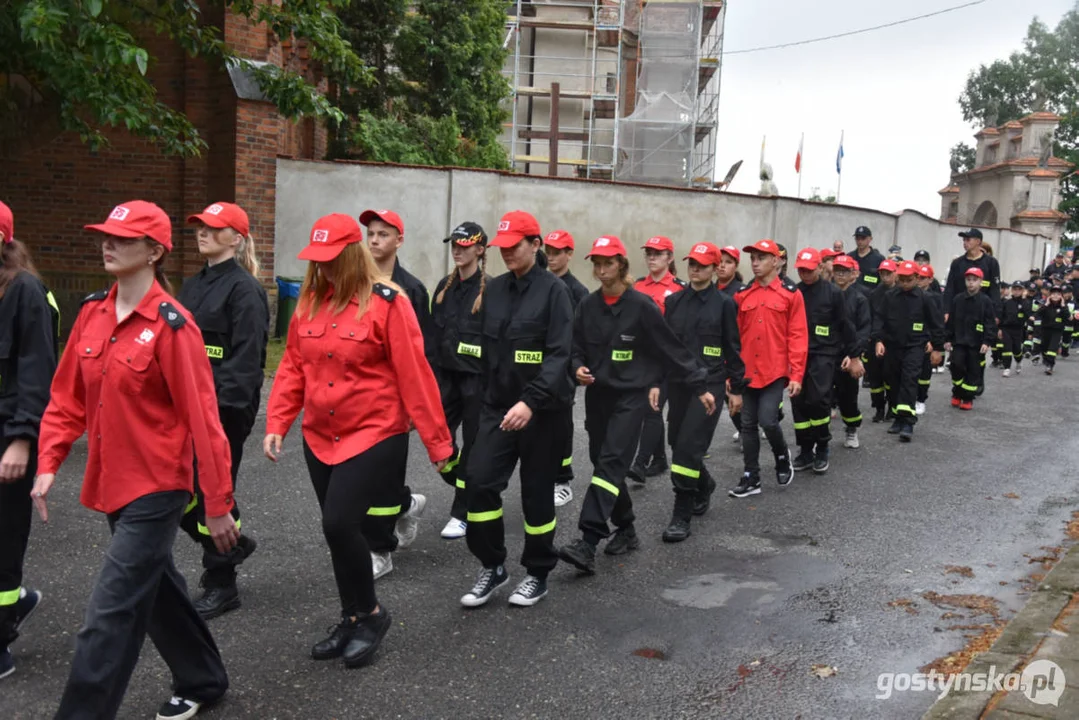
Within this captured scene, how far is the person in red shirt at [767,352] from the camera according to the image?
8.33 metres

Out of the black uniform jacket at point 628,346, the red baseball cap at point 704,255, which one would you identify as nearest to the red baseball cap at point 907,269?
the red baseball cap at point 704,255

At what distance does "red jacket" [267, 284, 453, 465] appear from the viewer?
448 cm

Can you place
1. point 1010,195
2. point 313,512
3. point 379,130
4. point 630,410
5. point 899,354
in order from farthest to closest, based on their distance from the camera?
1. point 1010,195
2. point 379,130
3. point 899,354
4. point 313,512
5. point 630,410

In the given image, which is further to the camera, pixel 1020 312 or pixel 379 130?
pixel 379 130

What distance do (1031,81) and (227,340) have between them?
68891 mm

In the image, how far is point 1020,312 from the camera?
1884cm

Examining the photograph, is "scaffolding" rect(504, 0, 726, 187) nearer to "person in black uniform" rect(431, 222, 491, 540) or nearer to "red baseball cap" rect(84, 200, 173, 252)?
"person in black uniform" rect(431, 222, 491, 540)

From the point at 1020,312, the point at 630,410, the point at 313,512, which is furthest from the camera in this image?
the point at 1020,312

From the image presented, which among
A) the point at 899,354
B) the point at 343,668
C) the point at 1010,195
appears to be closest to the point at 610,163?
the point at 1010,195

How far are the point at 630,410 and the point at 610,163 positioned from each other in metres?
38.3

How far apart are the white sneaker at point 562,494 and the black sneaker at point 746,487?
1386mm

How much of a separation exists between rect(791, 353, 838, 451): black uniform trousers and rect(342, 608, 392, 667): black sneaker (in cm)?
556

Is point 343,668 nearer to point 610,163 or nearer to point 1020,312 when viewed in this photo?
point 1020,312

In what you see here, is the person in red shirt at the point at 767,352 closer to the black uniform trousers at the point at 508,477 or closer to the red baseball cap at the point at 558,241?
the red baseball cap at the point at 558,241
